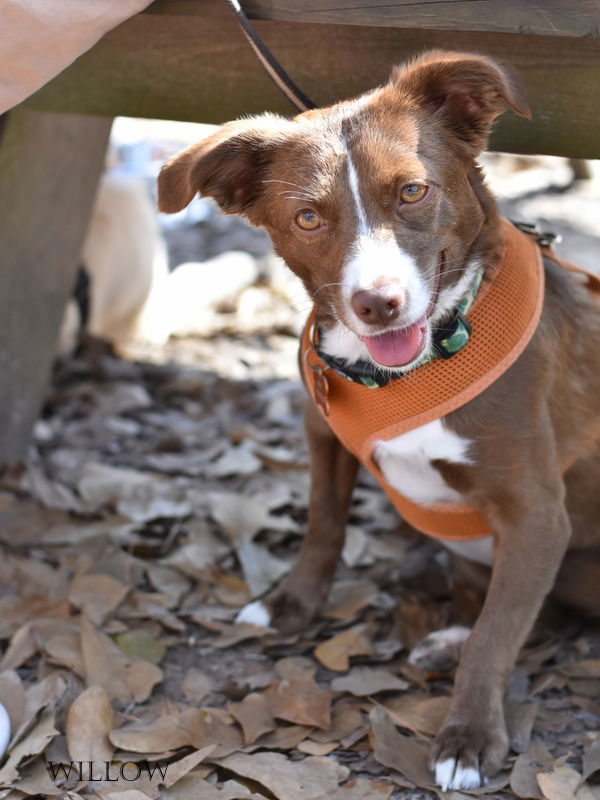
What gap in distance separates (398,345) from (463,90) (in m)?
0.63

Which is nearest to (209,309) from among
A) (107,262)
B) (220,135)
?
(107,262)

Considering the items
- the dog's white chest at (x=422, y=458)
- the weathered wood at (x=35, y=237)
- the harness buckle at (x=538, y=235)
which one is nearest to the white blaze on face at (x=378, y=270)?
the dog's white chest at (x=422, y=458)

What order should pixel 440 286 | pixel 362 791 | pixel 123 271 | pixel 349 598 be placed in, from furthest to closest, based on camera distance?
pixel 123 271, pixel 349 598, pixel 440 286, pixel 362 791

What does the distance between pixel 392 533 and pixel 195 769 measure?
146 centimetres

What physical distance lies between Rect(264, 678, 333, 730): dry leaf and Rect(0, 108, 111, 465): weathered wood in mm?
1818

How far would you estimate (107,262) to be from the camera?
18.9 feet

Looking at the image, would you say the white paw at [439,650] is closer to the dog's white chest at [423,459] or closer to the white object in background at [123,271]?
the dog's white chest at [423,459]

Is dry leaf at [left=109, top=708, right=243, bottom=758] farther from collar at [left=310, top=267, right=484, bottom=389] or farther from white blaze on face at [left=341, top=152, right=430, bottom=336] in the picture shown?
white blaze on face at [left=341, top=152, right=430, bottom=336]

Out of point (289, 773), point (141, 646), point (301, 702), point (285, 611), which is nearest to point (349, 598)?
point (285, 611)

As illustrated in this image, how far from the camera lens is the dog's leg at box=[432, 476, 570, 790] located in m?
2.45

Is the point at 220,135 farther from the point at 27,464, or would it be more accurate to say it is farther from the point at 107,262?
the point at 107,262

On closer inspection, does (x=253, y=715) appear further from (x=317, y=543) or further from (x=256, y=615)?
(x=317, y=543)

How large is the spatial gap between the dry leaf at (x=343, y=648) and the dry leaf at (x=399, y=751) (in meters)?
0.32

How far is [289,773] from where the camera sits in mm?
2389
